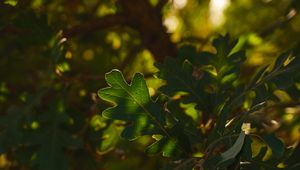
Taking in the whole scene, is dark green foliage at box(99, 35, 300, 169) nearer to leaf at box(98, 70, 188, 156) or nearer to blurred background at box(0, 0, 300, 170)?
leaf at box(98, 70, 188, 156)

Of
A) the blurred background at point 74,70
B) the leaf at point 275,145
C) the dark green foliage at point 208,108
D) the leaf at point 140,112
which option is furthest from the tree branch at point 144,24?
the leaf at point 275,145

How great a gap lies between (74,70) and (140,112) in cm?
85

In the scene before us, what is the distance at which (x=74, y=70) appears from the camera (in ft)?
6.79

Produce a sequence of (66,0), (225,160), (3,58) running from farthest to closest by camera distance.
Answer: (66,0)
(3,58)
(225,160)

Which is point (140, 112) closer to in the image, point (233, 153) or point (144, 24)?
point (233, 153)

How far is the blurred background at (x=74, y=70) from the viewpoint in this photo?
1.66 m

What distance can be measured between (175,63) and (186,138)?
0.27m

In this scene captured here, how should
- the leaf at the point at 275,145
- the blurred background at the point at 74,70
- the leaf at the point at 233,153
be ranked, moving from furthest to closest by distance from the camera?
1. the blurred background at the point at 74,70
2. the leaf at the point at 275,145
3. the leaf at the point at 233,153

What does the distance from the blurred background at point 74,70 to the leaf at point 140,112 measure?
14.4 inches

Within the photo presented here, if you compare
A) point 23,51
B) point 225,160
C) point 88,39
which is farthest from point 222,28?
point 225,160

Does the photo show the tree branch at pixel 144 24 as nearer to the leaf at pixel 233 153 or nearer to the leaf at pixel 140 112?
the leaf at pixel 140 112

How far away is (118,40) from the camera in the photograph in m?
2.62

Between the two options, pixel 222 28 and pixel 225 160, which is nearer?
pixel 225 160

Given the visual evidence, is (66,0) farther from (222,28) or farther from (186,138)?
(186,138)
